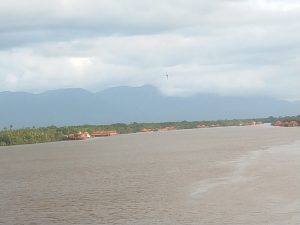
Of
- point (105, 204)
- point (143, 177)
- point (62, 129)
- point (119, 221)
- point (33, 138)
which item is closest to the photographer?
point (119, 221)

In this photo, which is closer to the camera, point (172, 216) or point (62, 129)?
point (172, 216)

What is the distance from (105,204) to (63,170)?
64.7ft

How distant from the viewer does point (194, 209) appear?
77.4 ft

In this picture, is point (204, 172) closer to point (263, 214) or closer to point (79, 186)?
point (79, 186)

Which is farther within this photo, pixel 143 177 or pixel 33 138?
pixel 33 138

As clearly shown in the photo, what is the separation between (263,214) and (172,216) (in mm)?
3380

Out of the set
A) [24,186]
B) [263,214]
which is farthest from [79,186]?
[263,214]

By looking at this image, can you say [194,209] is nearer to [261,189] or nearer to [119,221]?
[119,221]

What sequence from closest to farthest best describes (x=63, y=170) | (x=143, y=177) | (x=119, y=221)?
(x=119, y=221)
(x=143, y=177)
(x=63, y=170)

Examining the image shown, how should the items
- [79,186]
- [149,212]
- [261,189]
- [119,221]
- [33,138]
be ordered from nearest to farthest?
[119,221] < [149,212] < [261,189] < [79,186] < [33,138]

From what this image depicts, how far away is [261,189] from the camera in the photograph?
28766 millimetres

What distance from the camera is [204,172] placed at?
38.3 m

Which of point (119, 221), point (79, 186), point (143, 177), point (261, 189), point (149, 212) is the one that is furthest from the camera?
point (143, 177)

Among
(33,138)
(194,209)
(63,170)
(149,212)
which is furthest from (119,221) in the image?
(33,138)
